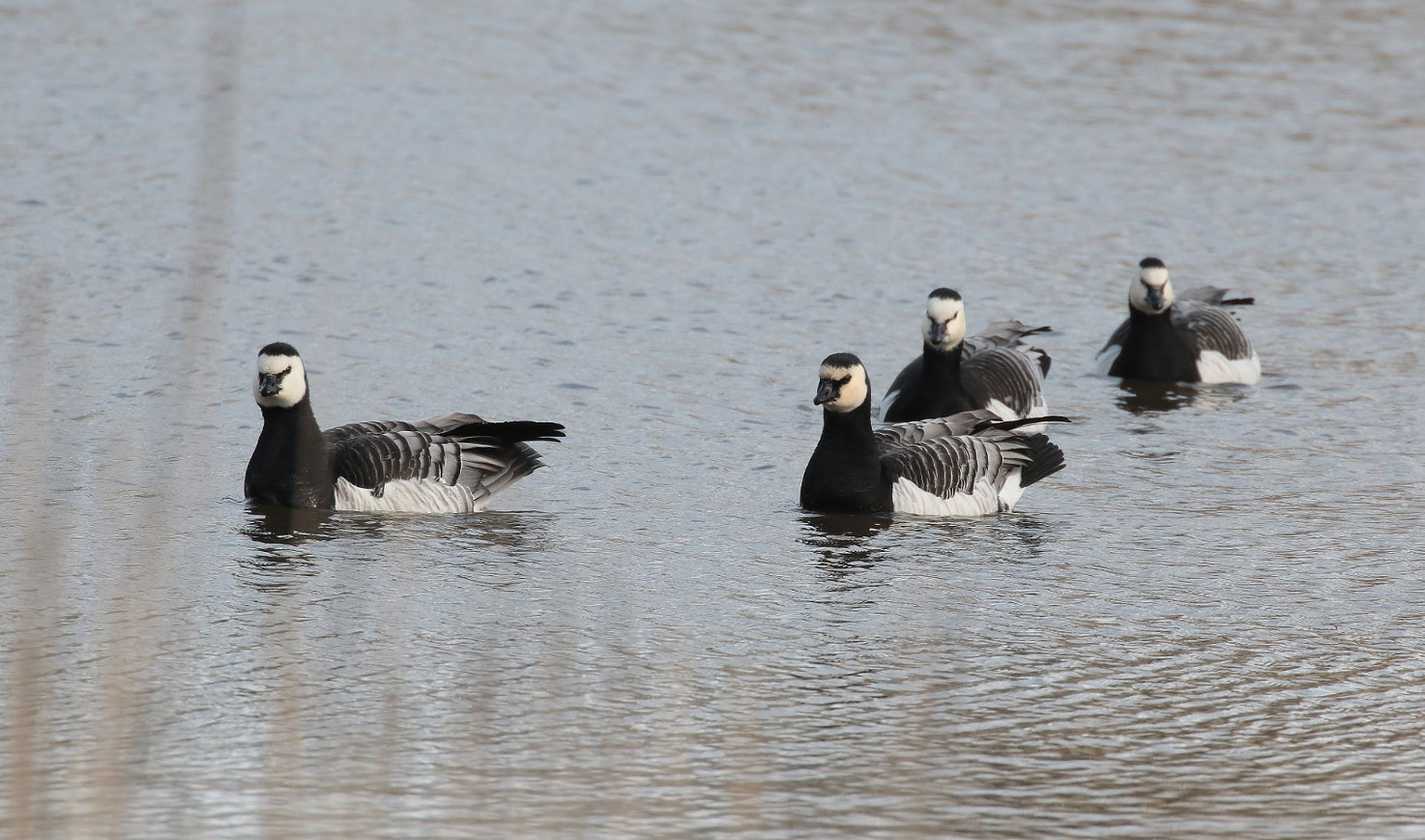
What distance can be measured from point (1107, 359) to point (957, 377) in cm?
221

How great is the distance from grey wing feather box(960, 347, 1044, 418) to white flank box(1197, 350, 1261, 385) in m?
1.53

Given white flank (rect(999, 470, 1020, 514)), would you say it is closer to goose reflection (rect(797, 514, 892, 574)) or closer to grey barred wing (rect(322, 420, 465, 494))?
goose reflection (rect(797, 514, 892, 574))

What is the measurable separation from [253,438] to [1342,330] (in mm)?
7655

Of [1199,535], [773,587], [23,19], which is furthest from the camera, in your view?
[23,19]

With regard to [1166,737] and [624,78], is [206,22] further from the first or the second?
[1166,737]

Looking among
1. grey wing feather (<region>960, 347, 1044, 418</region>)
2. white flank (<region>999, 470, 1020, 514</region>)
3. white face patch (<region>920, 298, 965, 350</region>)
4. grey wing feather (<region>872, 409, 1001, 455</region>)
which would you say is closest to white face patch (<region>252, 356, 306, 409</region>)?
grey wing feather (<region>872, 409, 1001, 455</region>)

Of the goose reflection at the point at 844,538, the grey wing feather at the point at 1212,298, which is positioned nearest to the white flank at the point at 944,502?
the goose reflection at the point at 844,538

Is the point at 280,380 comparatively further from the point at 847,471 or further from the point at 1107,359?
the point at 1107,359

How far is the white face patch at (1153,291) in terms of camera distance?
Result: 12430 millimetres

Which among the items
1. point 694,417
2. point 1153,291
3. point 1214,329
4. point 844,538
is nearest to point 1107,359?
point 1153,291

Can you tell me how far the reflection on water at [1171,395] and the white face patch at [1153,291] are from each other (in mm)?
496

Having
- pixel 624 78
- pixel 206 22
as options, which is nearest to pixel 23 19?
pixel 206 22

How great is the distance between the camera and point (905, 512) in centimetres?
926

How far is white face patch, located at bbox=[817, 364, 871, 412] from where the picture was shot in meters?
9.14
